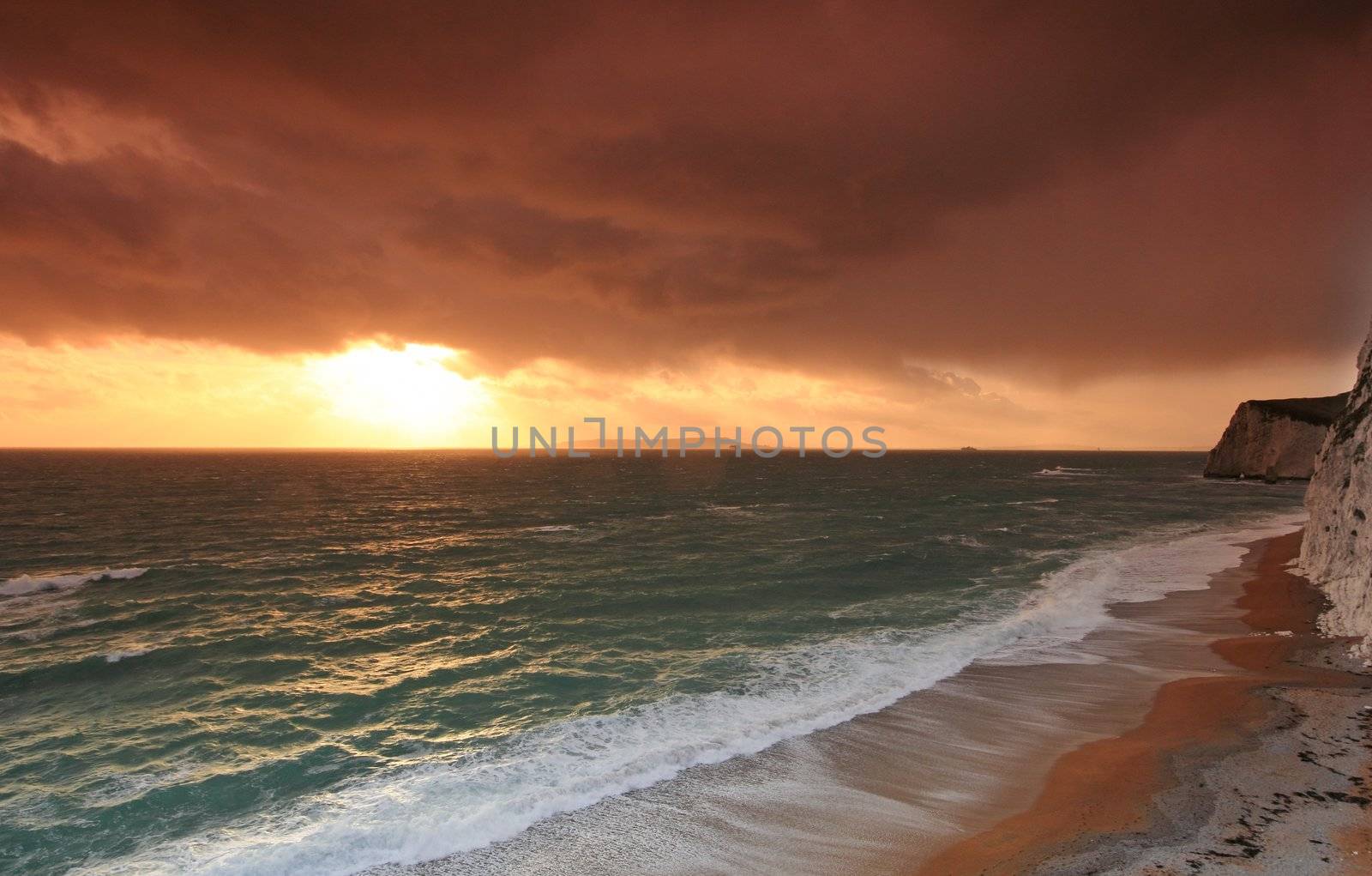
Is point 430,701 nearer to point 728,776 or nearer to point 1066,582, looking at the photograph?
point 728,776

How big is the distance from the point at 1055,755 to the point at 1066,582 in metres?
22.8

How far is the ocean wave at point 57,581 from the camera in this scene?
32875 mm

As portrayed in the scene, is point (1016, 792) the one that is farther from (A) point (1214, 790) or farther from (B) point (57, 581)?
(B) point (57, 581)

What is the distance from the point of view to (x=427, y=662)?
2206 centimetres

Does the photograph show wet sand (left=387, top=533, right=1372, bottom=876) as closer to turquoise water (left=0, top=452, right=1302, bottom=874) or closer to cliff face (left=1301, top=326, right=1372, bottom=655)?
turquoise water (left=0, top=452, right=1302, bottom=874)

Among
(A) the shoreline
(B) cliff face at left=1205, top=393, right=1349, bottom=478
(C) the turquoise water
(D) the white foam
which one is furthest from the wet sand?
(B) cliff face at left=1205, top=393, right=1349, bottom=478

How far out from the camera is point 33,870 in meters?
10.6

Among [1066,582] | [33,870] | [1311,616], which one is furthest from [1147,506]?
[33,870]

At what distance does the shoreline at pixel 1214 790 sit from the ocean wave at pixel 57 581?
44931 millimetres

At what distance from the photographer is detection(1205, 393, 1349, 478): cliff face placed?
109 metres

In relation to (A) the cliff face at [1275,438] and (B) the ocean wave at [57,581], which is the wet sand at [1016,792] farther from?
(A) the cliff face at [1275,438]

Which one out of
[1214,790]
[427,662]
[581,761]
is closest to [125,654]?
[427,662]

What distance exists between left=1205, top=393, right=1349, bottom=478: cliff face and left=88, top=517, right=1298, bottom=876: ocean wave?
124 meters

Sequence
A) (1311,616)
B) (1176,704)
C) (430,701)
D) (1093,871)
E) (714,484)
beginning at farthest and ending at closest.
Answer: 1. (714,484)
2. (1311,616)
3. (430,701)
4. (1176,704)
5. (1093,871)
